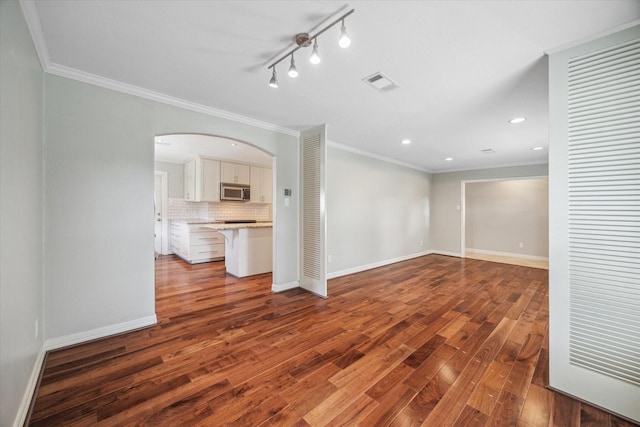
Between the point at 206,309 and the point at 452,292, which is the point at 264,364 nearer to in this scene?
the point at 206,309

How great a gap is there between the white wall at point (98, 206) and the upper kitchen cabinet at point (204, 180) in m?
3.42

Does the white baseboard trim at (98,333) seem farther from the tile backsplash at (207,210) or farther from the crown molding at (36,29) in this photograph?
the tile backsplash at (207,210)

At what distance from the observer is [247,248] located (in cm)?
475

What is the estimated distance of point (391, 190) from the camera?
595 centimetres

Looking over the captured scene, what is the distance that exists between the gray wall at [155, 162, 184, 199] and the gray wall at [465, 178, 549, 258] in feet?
28.3

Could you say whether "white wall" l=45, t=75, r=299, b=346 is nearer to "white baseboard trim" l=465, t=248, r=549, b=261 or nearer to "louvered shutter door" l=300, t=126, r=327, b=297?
"louvered shutter door" l=300, t=126, r=327, b=297

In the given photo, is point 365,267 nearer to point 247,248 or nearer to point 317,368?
point 247,248

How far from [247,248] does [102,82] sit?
3.15 metres

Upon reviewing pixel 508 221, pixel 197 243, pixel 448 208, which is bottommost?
pixel 197 243

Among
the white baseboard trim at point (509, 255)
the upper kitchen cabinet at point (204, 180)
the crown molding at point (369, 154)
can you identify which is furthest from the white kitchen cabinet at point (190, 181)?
the white baseboard trim at point (509, 255)

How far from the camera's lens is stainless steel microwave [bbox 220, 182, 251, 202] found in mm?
6371

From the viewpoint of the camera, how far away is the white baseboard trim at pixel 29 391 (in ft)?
4.65

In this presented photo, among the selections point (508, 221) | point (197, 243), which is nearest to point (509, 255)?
point (508, 221)

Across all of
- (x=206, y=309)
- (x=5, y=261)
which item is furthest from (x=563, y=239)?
(x=206, y=309)
